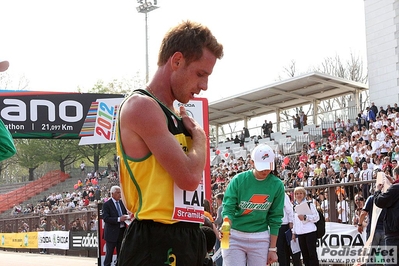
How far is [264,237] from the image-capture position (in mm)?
6605

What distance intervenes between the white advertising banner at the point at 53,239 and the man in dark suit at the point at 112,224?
1200cm

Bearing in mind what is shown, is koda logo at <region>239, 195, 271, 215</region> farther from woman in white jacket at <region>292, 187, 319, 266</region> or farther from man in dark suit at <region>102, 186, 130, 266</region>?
man in dark suit at <region>102, 186, 130, 266</region>

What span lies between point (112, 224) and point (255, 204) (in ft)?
21.5

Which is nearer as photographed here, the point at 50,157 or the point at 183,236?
the point at 183,236

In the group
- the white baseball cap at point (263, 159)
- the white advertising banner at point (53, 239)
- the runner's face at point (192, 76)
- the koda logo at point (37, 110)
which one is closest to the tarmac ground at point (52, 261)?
the white advertising banner at point (53, 239)

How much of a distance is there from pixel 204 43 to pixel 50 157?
58121mm

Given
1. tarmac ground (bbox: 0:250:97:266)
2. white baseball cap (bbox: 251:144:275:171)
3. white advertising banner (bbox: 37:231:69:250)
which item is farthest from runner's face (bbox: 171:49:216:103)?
white advertising banner (bbox: 37:231:69:250)

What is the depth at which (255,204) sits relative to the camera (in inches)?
265

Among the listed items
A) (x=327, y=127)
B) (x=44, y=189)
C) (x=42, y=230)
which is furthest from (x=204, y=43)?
(x=44, y=189)

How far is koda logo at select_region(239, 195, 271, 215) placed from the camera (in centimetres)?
671

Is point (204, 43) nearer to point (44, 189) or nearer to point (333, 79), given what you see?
point (333, 79)

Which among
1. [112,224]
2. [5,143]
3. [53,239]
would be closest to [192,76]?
[5,143]

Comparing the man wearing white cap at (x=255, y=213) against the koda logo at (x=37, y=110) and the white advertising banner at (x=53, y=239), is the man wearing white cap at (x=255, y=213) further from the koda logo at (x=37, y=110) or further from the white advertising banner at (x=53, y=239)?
the white advertising banner at (x=53, y=239)

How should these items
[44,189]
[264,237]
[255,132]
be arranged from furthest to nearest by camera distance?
[44,189] → [255,132] → [264,237]
